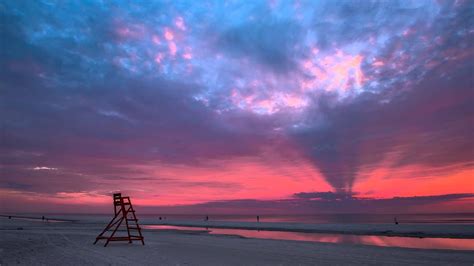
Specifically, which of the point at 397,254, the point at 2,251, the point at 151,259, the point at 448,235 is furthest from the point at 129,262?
the point at 448,235

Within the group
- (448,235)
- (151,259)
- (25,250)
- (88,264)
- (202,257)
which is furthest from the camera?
(448,235)

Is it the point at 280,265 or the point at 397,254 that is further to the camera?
the point at 397,254

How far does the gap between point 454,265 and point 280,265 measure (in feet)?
34.9

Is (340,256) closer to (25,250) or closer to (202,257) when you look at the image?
(202,257)

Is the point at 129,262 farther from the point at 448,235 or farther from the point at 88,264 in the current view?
the point at 448,235

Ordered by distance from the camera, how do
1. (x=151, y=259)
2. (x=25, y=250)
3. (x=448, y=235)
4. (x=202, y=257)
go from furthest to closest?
(x=448, y=235), (x=25, y=250), (x=202, y=257), (x=151, y=259)

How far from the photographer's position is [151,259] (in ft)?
69.8

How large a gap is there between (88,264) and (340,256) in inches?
646

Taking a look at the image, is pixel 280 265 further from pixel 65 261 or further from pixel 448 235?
pixel 448 235

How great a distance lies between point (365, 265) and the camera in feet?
64.1

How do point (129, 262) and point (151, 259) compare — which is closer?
→ point (129, 262)

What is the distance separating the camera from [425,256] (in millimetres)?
24297

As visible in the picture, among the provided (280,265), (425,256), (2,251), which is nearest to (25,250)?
(2,251)

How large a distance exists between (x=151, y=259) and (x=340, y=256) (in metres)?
12.9
